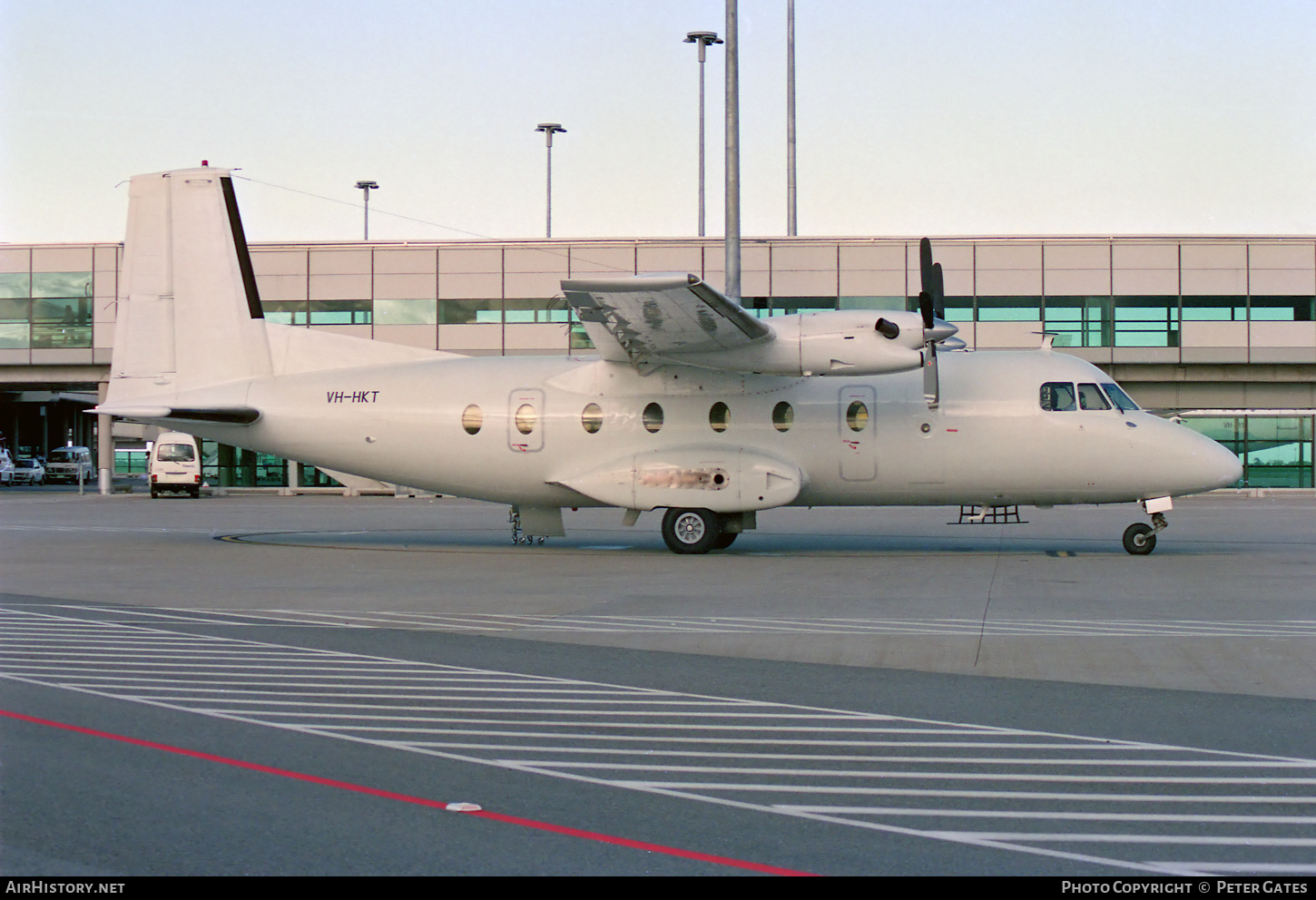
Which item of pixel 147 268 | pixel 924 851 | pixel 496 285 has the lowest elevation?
pixel 924 851

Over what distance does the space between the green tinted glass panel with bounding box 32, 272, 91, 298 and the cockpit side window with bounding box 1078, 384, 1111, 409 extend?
39938mm

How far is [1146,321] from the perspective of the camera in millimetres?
41938

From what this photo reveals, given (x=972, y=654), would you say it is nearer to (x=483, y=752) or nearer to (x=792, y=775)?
(x=792, y=775)

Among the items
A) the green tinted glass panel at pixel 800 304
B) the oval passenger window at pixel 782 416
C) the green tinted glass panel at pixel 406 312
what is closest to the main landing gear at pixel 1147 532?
the oval passenger window at pixel 782 416

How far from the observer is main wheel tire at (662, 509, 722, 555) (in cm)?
1888

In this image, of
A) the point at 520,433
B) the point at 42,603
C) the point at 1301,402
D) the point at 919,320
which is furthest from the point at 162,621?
the point at 1301,402

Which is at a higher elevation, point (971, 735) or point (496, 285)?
point (496, 285)

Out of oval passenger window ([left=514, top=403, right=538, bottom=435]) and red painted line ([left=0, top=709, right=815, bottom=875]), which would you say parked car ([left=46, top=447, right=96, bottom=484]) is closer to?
oval passenger window ([left=514, top=403, right=538, bottom=435])

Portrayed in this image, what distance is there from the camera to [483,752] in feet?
21.0

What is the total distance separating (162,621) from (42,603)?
7.32 feet

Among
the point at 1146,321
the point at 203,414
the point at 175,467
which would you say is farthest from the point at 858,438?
the point at 175,467

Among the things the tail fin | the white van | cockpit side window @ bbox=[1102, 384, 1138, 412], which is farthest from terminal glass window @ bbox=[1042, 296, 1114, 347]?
the white van

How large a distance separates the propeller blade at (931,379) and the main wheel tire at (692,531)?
385 cm

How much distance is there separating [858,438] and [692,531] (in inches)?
119
